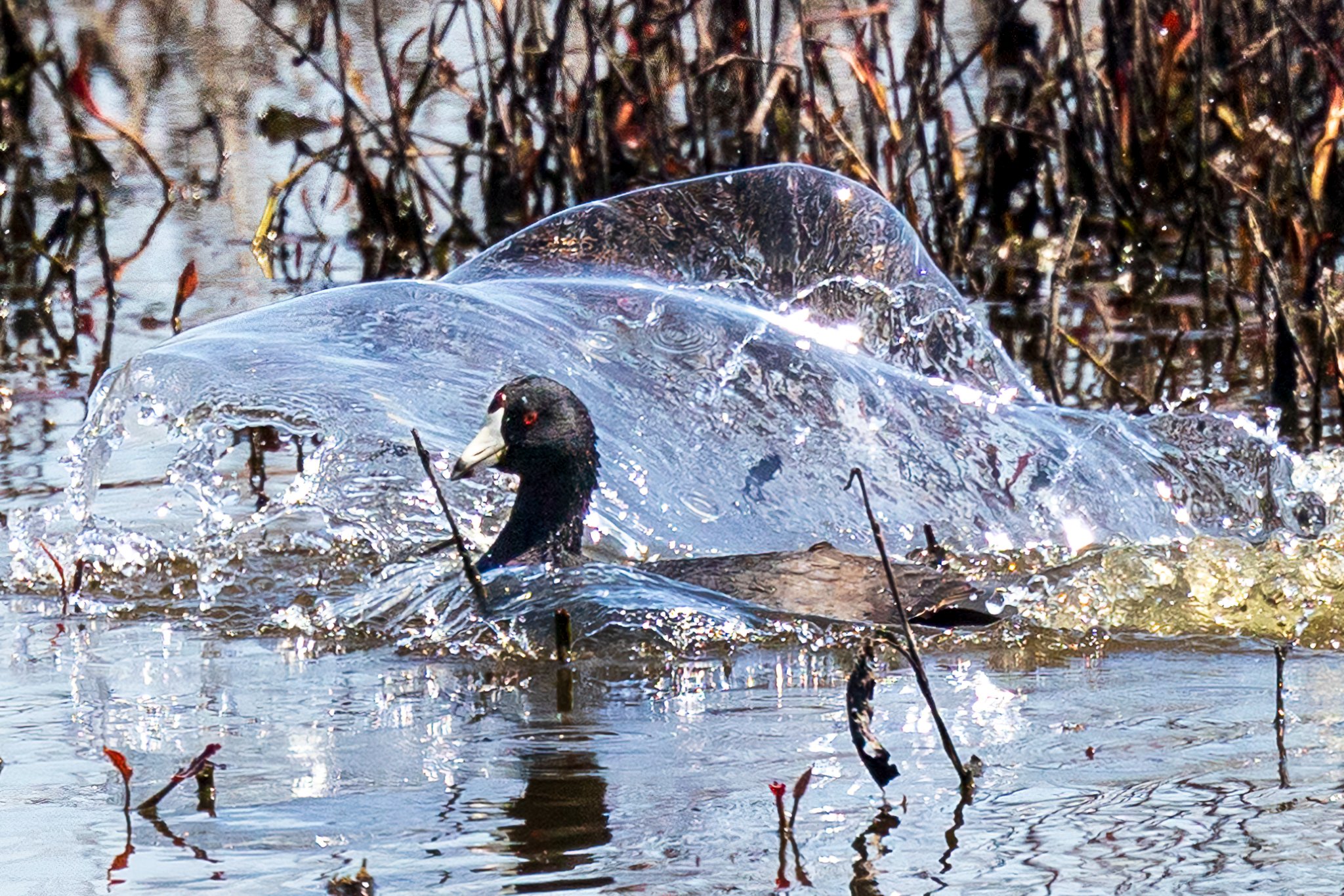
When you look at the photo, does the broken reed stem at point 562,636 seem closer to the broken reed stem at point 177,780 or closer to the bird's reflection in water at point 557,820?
the bird's reflection in water at point 557,820

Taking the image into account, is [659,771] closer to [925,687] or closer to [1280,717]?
[925,687]

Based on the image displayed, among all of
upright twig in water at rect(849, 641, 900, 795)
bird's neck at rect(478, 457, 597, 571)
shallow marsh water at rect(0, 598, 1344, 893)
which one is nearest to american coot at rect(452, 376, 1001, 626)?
bird's neck at rect(478, 457, 597, 571)

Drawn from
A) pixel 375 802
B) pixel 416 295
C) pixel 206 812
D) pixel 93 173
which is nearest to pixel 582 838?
pixel 375 802

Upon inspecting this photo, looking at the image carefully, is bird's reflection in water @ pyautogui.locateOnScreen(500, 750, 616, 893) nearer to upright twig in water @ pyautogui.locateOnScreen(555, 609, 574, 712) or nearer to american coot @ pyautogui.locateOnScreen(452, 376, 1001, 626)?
upright twig in water @ pyautogui.locateOnScreen(555, 609, 574, 712)

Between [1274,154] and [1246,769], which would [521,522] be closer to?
[1246,769]

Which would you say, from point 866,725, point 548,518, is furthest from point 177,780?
point 548,518

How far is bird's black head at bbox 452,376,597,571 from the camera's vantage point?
5.72 meters

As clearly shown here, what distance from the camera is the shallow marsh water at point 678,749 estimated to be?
3.22 metres

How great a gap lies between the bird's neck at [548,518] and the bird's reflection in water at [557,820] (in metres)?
1.85

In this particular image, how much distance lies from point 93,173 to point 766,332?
4718 mm

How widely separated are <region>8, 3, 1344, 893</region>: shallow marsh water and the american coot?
301mm

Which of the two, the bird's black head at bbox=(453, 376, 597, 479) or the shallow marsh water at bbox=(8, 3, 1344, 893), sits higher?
the bird's black head at bbox=(453, 376, 597, 479)

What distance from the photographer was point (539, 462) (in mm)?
5785

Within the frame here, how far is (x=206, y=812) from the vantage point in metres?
3.51
